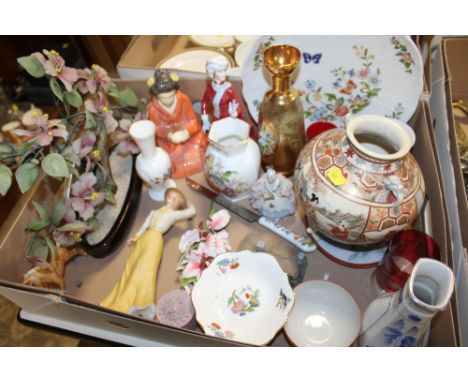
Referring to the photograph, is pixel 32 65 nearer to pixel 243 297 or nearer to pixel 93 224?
pixel 93 224

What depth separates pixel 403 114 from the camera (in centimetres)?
87

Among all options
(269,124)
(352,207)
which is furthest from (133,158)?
(352,207)

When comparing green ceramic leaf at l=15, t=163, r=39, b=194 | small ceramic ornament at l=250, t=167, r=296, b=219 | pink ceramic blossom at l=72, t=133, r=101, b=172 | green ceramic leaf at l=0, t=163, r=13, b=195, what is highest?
green ceramic leaf at l=0, t=163, r=13, b=195

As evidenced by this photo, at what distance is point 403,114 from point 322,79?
0.19 m

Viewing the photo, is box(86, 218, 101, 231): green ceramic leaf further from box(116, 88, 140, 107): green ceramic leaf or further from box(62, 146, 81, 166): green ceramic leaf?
box(116, 88, 140, 107): green ceramic leaf

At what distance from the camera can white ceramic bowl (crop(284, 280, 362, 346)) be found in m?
0.73

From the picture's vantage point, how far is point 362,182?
0.64m

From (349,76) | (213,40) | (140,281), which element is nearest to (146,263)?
(140,281)

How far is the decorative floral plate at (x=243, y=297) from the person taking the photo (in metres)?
0.72

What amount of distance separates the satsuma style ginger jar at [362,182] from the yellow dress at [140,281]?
33 cm

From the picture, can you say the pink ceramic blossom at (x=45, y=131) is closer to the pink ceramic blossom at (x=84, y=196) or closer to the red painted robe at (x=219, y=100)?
the pink ceramic blossom at (x=84, y=196)

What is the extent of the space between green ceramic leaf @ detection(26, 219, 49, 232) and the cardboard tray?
0.12 ft

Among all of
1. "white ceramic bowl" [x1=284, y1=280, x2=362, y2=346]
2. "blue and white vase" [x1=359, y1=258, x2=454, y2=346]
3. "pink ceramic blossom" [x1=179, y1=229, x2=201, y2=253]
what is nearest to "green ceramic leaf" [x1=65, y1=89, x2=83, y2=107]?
"pink ceramic blossom" [x1=179, y1=229, x2=201, y2=253]

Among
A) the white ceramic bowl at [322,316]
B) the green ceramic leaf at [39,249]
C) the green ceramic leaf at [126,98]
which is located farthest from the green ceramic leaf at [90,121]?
the white ceramic bowl at [322,316]
